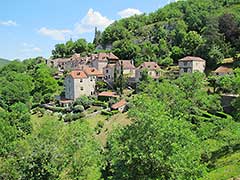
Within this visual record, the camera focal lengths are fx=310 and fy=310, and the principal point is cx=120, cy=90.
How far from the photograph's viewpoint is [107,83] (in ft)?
249

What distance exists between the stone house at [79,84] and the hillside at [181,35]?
18.4 meters

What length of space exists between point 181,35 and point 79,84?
4176 centimetres

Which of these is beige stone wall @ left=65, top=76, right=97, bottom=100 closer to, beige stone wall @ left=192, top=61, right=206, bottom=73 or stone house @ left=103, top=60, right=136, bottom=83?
stone house @ left=103, top=60, right=136, bottom=83

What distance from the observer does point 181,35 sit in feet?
320

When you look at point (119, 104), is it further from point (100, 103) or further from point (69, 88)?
point (69, 88)

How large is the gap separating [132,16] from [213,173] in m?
138

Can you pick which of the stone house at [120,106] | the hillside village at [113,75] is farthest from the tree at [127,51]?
the stone house at [120,106]

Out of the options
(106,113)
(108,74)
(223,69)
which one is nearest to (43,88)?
(108,74)

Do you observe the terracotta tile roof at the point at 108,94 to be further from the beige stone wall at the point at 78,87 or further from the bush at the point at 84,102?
the beige stone wall at the point at 78,87

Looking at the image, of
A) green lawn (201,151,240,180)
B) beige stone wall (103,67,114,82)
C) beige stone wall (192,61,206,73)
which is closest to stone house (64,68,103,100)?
beige stone wall (103,67,114,82)

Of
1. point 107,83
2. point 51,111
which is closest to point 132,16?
point 107,83

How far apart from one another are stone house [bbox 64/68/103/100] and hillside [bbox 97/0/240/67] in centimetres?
1835

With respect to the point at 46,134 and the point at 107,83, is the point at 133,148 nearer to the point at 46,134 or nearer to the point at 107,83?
the point at 46,134

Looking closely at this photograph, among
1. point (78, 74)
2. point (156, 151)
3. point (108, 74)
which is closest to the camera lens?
point (156, 151)
